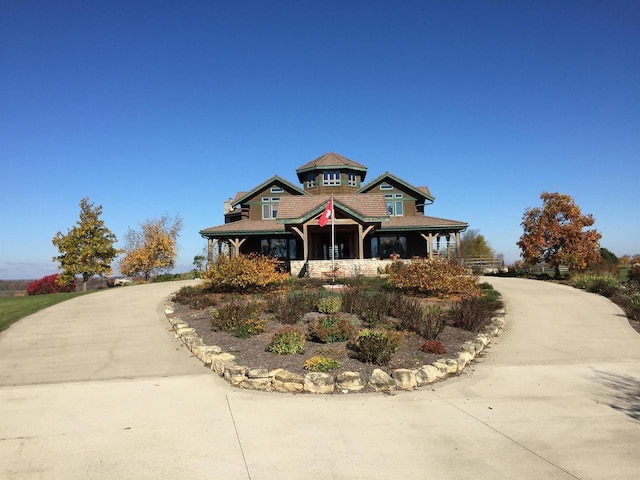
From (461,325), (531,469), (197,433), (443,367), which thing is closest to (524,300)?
(461,325)

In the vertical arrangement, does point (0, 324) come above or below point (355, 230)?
below

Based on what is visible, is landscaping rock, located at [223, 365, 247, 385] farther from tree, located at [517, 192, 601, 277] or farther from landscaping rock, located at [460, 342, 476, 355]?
tree, located at [517, 192, 601, 277]

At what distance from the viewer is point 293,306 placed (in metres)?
12.6

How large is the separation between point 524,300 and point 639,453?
12.5 metres

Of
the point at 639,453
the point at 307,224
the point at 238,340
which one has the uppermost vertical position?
the point at 307,224

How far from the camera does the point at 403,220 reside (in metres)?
30.7

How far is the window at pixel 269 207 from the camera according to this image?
106ft

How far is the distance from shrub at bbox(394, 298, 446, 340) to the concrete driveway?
4.50ft

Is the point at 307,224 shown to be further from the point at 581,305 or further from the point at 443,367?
the point at 443,367

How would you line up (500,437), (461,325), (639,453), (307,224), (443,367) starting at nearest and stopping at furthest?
(639,453)
(500,437)
(443,367)
(461,325)
(307,224)

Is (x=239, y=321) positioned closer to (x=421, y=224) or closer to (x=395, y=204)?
(x=421, y=224)

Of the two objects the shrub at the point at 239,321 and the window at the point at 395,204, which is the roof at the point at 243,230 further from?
the shrub at the point at 239,321

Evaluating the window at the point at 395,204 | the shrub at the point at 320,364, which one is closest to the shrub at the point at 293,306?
the shrub at the point at 320,364

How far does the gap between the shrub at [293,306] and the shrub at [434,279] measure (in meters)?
3.86
